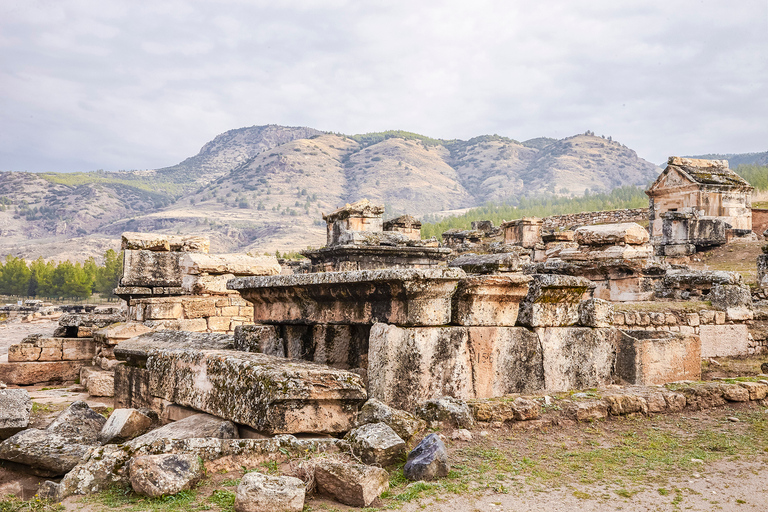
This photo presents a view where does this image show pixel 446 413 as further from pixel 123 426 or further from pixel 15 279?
pixel 15 279

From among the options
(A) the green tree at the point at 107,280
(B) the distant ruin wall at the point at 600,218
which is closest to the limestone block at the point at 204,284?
(B) the distant ruin wall at the point at 600,218

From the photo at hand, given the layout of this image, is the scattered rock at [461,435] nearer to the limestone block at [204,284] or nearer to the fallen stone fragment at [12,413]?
the fallen stone fragment at [12,413]

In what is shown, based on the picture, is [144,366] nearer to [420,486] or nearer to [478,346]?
[478,346]

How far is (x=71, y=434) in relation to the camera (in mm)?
4035

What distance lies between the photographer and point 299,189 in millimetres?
158625

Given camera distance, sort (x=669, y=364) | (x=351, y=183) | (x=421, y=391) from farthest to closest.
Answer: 1. (x=351, y=183)
2. (x=669, y=364)
3. (x=421, y=391)

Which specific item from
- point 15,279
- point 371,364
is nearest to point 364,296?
point 371,364

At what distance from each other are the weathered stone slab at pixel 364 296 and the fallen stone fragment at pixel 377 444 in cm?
92

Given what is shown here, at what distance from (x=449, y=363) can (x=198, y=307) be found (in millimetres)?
5707

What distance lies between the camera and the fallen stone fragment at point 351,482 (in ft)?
8.57

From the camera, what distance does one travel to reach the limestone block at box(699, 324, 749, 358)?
741cm

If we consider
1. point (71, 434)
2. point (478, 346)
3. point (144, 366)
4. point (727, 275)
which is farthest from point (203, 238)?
point (727, 275)

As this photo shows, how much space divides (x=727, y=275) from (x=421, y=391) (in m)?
6.12

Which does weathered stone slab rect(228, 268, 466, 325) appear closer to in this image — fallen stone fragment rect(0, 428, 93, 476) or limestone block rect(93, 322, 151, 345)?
fallen stone fragment rect(0, 428, 93, 476)
